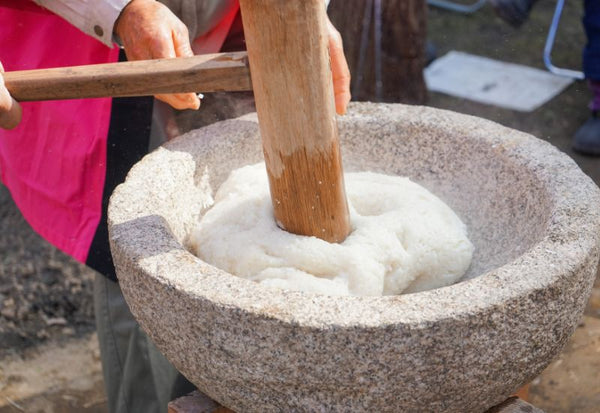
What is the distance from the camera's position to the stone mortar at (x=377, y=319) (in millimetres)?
1272

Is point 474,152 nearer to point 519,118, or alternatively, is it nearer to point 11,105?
point 11,105

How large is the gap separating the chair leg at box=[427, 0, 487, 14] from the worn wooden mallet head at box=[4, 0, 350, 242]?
4.76 metres

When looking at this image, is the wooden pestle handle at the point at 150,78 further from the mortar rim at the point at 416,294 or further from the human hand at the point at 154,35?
the mortar rim at the point at 416,294

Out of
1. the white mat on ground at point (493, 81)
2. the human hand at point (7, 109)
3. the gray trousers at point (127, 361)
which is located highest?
the human hand at point (7, 109)

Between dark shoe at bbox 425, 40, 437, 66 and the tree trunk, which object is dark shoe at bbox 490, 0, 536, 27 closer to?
dark shoe at bbox 425, 40, 437, 66

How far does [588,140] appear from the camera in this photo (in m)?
4.36

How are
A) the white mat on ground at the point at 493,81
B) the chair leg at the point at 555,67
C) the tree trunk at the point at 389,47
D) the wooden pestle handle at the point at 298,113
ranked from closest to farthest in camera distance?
the wooden pestle handle at the point at 298,113
the tree trunk at the point at 389,47
the white mat on ground at the point at 493,81
the chair leg at the point at 555,67

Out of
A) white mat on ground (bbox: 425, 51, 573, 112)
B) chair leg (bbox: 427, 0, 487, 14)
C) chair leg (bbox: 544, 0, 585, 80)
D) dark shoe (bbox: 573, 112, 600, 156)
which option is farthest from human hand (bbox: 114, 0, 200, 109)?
chair leg (bbox: 427, 0, 487, 14)

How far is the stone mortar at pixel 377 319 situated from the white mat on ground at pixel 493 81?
313 centimetres

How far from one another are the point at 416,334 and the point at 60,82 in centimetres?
85

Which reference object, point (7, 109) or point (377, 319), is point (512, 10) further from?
point (377, 319)

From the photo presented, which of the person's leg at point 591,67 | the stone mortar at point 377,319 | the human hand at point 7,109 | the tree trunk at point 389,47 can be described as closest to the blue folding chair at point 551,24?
the person's leg at point 591,67

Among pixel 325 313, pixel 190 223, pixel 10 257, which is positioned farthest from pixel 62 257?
pixel 325 313

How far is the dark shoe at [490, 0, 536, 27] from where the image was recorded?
190 inches
